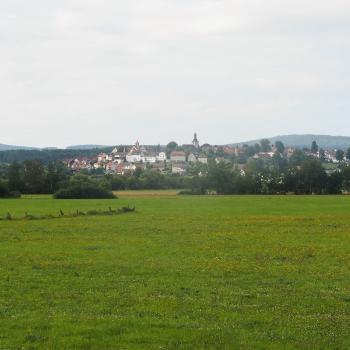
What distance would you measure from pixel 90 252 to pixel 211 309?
1466cm

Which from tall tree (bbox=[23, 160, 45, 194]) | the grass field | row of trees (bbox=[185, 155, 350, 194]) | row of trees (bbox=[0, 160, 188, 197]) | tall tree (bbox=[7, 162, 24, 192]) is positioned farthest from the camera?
tall tree (bbox=[23, 160, 45, 194])

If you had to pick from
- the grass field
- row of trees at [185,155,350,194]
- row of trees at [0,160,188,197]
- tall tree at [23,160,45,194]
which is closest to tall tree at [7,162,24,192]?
row of trees at [0,160,188,197]

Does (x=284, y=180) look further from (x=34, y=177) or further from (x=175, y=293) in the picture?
(x=175, y=293)

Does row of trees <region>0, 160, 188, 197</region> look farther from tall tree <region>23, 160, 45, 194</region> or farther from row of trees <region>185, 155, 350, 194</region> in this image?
row of trees <region>185, 155, 350, 194</region>

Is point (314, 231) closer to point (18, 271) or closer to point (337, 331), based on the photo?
point (18, 271)

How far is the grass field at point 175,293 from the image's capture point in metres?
12.8

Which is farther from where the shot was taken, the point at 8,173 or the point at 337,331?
the point at 8,173

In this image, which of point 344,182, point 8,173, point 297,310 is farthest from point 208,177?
point 297,310

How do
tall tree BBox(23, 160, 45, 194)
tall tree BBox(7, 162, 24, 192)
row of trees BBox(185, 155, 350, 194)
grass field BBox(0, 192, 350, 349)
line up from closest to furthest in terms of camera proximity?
grass field BBox(0, 192, 350, 349) < row of trees BBox(185, 155, 350, 194) < tall tree BBox(7, 162, 24, 192) < tall tree BBox(23, 160, 45, 194)

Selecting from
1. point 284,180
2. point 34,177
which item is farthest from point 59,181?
point 284,180

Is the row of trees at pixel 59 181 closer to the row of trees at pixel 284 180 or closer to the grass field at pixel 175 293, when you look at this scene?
the row of trees at pixel 284 180

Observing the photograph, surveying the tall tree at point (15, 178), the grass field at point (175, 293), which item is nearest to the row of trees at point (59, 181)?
the tall tree at point (15, 178)

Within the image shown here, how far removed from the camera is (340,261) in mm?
25734

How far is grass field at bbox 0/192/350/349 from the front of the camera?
505 inches
